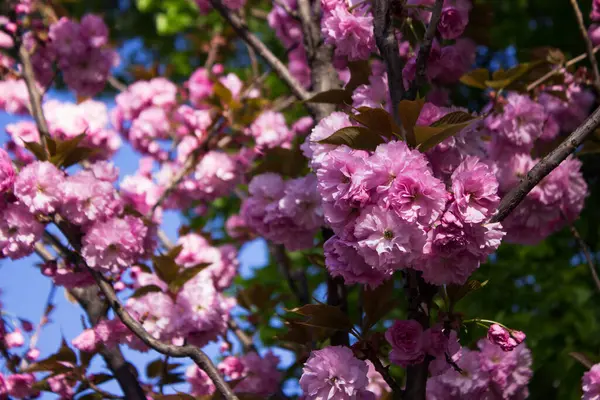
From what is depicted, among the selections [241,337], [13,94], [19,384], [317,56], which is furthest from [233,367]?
[13,94]

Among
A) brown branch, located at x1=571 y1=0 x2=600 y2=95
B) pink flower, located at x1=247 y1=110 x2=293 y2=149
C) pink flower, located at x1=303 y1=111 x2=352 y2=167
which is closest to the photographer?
pink flower, located at x1=303 y1=111 x2=352 y2=167

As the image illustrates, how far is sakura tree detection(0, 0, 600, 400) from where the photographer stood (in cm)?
133

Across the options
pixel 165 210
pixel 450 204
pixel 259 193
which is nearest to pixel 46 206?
pixel 259 193

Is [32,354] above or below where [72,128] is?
below

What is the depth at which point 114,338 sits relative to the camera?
204 cm

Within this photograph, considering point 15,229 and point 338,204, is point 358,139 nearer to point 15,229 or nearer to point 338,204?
point 338,204

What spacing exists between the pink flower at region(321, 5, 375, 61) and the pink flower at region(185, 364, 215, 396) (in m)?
1.56

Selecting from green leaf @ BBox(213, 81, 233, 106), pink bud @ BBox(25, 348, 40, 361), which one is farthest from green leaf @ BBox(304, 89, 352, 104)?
pink bud @ BBox(25, 348, 40, 361)

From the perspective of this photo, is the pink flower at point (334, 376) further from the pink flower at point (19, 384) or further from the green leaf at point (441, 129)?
the pink flower at point (19, 384)

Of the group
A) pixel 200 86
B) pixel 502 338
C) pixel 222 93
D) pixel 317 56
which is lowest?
pixel 502 338

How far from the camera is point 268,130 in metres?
3.15

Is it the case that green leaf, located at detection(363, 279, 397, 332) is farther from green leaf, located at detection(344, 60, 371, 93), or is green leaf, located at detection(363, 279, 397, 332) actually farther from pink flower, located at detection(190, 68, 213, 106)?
pink flower, located at detection(190, 68, 213, 106)

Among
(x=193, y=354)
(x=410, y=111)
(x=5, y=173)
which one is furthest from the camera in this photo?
(x=5, y=173)

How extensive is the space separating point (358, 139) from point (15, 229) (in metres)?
1.02
